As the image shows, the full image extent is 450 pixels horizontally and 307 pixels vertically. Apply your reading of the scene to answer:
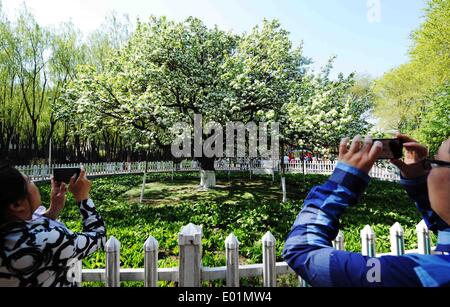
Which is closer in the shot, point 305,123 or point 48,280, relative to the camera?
point 48,280

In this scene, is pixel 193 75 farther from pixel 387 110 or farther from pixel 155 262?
pixel 387 110

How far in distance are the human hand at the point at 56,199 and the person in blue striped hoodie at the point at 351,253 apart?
168 centimetres

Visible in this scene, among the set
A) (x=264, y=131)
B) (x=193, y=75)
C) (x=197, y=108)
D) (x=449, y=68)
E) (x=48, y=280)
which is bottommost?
(x=48, y=280)

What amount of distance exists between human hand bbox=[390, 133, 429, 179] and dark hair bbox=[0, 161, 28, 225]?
1976 millimetres

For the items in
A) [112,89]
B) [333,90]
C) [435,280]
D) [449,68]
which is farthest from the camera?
[449,68]

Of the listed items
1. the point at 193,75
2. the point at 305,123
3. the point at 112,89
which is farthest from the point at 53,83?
the point at 305,123

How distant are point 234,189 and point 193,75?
20.5 feet

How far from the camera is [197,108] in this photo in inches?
564

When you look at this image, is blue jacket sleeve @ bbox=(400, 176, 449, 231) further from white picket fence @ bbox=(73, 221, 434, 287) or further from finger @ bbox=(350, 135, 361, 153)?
white picket fence @ bbox=(73, 221, 434, 287)

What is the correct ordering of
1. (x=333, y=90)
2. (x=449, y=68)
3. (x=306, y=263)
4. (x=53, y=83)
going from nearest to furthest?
(x=306, y=263), (x=333, y=90), (x=449, y=68), (x=53, y=83)

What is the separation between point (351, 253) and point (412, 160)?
2.80ft

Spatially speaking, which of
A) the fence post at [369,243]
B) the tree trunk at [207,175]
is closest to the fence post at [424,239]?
the fence post at [369,243]

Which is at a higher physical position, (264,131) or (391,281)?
Answer: (264,131)

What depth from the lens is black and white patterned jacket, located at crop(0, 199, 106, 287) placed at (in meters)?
1.47
